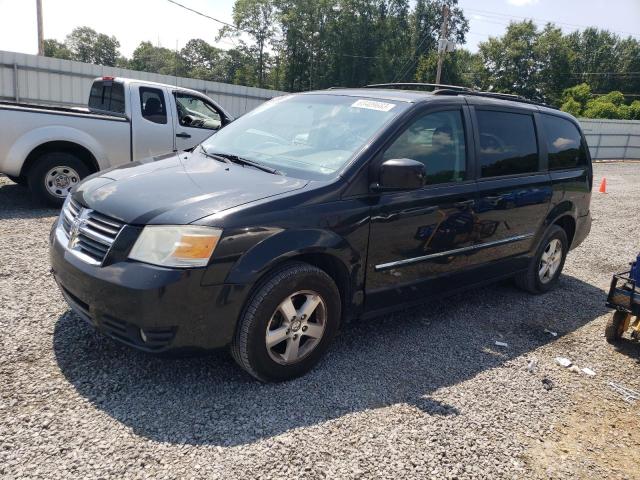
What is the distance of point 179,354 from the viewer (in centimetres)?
289

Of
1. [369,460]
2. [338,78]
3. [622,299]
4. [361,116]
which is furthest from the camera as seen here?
[338,78]

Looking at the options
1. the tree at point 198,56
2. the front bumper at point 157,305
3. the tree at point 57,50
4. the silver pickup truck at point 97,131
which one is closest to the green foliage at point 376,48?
the tree at point 198,56

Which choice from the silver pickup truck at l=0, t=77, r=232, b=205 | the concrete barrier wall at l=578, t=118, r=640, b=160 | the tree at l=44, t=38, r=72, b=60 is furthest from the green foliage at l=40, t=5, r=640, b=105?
the silver pickup truck at l=0, t=77, r=232, b=205

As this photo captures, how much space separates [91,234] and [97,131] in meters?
4.82

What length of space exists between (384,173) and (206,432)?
187cm

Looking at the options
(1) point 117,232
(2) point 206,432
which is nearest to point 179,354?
(2) point 206,432

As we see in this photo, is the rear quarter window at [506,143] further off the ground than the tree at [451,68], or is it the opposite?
the tree at [451,68]

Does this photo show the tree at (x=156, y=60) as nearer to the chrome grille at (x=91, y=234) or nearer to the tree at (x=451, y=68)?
the tree at (x=451, y=68)

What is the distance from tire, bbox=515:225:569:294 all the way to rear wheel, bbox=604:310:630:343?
971mm

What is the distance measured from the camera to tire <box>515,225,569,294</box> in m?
5.33

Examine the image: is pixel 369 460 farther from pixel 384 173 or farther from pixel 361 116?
pixel 361 116

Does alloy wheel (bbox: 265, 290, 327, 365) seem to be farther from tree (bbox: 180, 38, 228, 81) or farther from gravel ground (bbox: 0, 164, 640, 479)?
tree (bbox: 180, 38, 228, 81)

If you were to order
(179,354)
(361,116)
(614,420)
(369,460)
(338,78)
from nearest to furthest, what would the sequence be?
1. (369,460)
2. (179,354)
3. (614,420)
4. (361,116)
5. (338,78)

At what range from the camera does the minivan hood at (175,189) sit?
2.92 meters
